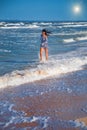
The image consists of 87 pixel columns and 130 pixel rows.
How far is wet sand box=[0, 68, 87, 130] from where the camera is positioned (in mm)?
4947

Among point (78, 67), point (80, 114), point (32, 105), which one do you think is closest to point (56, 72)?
point (78, 67)

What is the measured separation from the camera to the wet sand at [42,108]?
4947 mm

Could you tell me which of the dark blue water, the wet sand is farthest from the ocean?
the dark blue water

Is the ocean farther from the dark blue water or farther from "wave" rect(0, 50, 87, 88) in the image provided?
the dark blue water

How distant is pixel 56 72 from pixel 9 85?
2.27m

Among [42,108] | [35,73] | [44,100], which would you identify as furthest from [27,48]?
[42,108]

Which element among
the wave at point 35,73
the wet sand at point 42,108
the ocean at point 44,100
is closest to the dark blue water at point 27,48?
the wave at point 35,73

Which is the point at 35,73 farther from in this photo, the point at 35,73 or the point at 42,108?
the point at 42,108

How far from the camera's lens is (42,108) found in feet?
18.9

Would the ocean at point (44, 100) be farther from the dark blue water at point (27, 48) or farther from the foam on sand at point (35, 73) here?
the dark blue water at point (27, 48)

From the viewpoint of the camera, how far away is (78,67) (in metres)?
10.6

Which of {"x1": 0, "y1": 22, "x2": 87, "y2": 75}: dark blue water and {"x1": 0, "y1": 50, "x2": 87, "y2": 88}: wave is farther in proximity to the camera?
{"x1": 0, "y1": 22, "x2": 87, "y2": 75}: dark blue water

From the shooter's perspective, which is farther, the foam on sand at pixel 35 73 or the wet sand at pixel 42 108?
the foam on sand at pixel 35 73

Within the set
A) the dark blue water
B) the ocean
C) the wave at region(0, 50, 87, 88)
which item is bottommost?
the dark blue water
